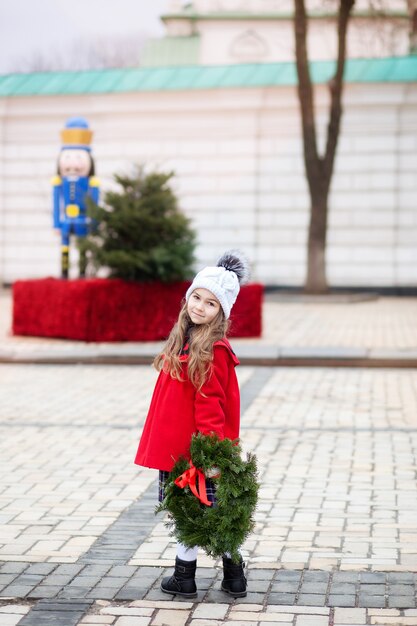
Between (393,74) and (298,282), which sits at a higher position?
(393,74)

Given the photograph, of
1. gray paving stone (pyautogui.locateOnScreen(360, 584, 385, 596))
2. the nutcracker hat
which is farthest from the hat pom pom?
the nutcracker hat

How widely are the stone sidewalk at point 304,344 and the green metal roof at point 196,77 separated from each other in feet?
21.3

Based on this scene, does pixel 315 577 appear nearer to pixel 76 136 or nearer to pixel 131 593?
pixel 131 593

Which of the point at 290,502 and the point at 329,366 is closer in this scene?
the point at 290,502

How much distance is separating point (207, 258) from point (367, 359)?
12395 mm

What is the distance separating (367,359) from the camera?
13391 mm

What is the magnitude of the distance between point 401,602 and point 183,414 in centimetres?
112

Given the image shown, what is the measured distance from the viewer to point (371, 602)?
4.61m

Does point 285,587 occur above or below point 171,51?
below

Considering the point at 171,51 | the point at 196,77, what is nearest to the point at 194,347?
the point at 196,77

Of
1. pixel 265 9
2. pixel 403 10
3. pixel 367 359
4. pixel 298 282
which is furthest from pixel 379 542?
pixel 265 9

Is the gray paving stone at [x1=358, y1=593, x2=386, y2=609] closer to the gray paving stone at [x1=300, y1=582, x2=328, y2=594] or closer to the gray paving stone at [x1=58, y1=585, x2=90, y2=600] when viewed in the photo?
the gray paving stone at [x1=300, y1=582, x2=328, y2=594]

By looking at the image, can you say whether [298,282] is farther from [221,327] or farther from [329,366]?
[221,327]

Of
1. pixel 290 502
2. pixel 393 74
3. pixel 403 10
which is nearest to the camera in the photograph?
pixel 290 502
